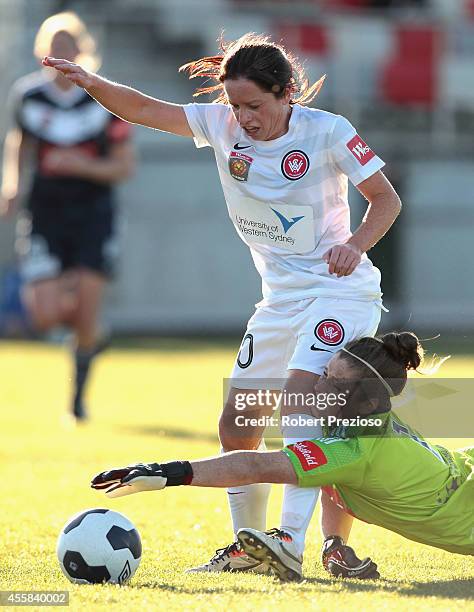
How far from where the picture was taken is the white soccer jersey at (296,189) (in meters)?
4.80

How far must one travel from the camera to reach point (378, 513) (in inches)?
182

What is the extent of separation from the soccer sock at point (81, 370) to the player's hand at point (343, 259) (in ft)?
16.9

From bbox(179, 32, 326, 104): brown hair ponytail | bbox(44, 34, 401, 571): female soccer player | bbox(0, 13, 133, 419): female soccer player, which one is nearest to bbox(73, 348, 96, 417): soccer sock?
bbox(0, 13, 133, 419): female soccer player

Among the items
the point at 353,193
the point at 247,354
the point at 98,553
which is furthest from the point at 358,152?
the point at 353,193

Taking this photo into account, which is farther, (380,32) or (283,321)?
(380,32)

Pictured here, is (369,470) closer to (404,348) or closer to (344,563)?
(344,563)

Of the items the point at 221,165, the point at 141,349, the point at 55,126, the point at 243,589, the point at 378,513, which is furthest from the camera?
the point at 141,349

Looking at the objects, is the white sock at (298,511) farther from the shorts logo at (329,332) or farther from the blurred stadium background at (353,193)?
the blurred stadium background at (353,193)

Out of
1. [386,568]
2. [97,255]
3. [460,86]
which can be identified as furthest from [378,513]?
[460,86]

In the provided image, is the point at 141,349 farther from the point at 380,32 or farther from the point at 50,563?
the point at 50,563

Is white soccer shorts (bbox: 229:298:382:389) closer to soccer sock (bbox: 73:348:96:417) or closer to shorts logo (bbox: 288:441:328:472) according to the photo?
shorts logo (bbox: 288:441:328:472)

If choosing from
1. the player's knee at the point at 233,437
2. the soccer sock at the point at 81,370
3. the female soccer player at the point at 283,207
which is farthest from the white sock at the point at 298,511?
the soccer sock at the point at 81,370

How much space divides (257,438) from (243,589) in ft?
2.97

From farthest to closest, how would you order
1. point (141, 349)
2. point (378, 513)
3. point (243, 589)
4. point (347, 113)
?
point (347, 113)
point (141, 349)
point (378, 513)
point (243, 589)
